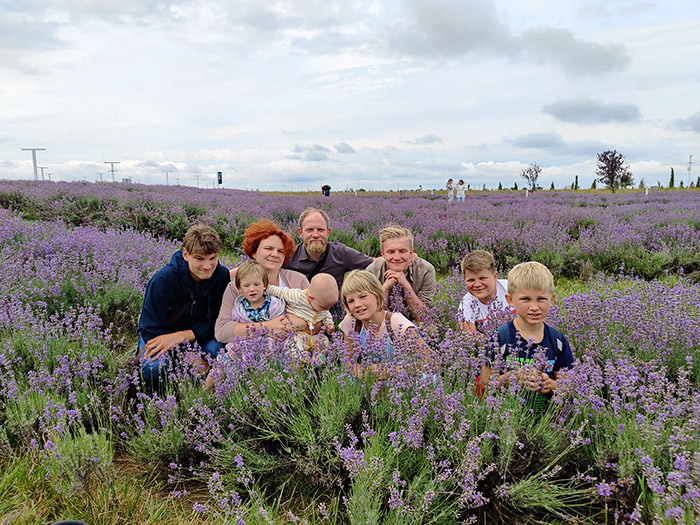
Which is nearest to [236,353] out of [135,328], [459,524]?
[459,524]

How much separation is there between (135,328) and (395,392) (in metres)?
3.52

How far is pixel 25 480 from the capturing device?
2340 mm

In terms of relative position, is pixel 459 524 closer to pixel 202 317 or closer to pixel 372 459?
pixel 372 459

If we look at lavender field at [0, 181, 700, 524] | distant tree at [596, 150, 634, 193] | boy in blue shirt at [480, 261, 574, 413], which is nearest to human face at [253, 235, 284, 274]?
lavender field at [0, 181, 700, 524]

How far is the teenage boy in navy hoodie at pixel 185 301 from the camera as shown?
3434 millimetres

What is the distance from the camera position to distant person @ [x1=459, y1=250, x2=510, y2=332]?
3639 mm

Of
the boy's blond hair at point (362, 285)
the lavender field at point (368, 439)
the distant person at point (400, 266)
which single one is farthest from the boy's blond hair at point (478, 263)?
the boy's blond hair at point (362, 285)

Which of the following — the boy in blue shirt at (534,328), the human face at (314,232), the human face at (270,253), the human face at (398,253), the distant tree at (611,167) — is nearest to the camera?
the boy in blue shirt at (534,328)

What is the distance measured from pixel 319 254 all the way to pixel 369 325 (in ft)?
5.28

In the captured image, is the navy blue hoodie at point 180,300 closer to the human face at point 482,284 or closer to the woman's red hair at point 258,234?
the woman's red hair at point 258,234

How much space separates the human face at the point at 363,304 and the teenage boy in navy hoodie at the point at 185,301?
43.4 inches

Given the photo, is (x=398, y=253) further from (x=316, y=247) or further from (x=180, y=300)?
(x=180, y=300)

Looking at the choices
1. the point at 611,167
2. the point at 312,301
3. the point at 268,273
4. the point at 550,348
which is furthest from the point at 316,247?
the point at 611,167

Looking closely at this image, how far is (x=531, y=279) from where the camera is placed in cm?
281
